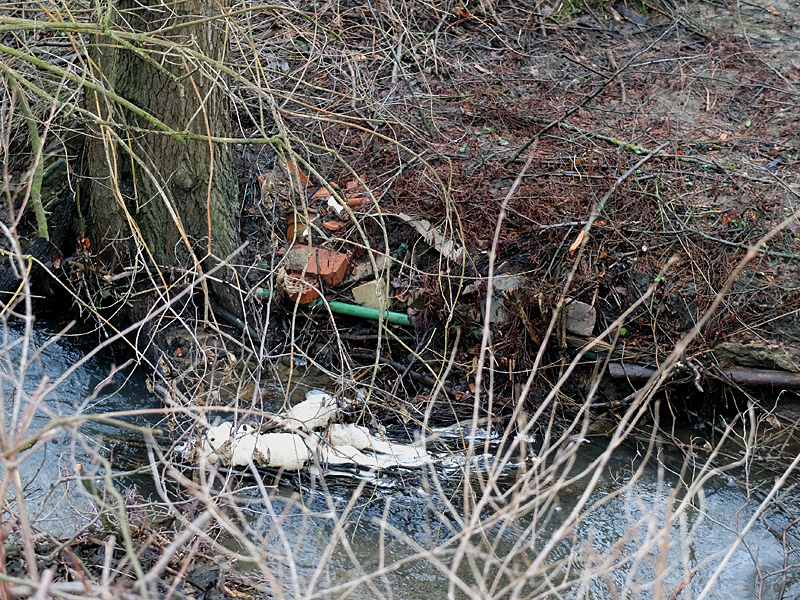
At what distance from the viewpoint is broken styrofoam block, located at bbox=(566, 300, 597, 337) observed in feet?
14.0

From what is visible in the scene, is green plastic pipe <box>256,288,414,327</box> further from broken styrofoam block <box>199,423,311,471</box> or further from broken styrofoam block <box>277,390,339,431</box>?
broken styrofoam block <box>199,423,311,471</box>

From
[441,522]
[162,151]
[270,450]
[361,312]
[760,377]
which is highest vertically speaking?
[162,151]

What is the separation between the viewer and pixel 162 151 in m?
4.37

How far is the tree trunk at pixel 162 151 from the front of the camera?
13.2ft

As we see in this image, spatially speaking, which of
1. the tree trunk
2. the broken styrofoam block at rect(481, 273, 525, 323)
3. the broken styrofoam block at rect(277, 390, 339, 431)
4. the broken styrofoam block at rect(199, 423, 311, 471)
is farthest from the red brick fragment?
the broken styrofoam block at rect(199, 423, 311, 471)

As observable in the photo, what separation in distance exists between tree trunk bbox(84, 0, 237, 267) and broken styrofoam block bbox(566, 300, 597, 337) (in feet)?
7.55

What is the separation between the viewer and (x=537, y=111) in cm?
560

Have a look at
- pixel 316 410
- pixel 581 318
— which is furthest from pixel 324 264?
pixel 581 318

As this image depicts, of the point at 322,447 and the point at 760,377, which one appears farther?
the point at 760,377

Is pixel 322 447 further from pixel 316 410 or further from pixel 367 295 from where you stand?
pixel 367 295

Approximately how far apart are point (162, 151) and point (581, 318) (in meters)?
2.87

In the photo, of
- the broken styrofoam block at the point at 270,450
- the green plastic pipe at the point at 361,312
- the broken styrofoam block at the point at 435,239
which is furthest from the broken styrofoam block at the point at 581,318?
the broken styrofoam block at the point at 270,450

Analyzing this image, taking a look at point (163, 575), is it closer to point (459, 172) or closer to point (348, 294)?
point (348, 294)

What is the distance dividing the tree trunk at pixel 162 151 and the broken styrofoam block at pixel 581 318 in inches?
90.5
